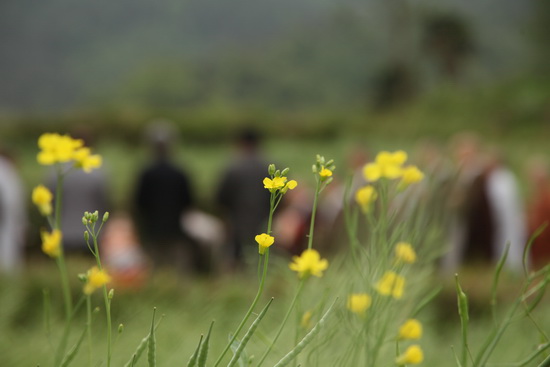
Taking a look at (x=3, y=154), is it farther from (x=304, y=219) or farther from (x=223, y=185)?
(x=304, y=219)

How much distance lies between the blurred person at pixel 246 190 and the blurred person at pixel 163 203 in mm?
292

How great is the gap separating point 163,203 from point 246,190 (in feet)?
1.86

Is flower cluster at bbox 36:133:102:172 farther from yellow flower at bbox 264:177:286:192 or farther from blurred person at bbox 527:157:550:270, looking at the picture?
blurred person at bbox 527:157:550:270

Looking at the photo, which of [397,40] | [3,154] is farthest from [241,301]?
[397,40]

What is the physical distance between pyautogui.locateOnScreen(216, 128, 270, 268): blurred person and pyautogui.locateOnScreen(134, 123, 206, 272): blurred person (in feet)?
0.96

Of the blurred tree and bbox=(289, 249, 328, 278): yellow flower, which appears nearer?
bbox=(289, 249, 328, 278): yellow flower

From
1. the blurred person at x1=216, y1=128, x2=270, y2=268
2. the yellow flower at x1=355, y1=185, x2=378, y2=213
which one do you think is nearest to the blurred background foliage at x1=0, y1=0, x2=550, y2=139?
the blurred person at x1=216, y1=128, x2=270, y2=268

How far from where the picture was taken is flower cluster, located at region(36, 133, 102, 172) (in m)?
0.65

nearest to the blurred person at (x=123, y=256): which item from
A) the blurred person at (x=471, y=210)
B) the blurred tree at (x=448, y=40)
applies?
the blurred person at (x=471, y=210)

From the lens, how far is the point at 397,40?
32.5 m

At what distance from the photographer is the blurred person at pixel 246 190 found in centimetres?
Answer: 523

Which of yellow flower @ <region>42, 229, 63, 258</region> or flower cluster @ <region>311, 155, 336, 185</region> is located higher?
flower cluster @ <region>311, 155, 336, 185</region>

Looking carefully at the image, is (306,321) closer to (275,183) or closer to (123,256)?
(275,183)

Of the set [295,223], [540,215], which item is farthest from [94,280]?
[540,215]
